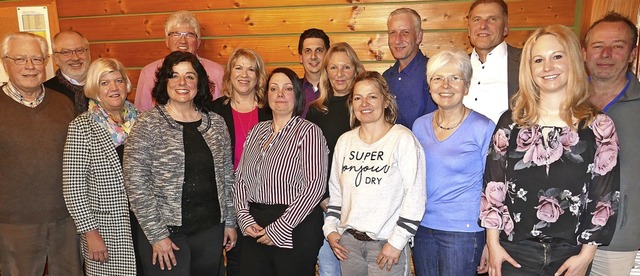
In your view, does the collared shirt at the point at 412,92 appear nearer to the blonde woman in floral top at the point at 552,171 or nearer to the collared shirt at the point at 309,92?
the collared shirt at the point at 309,92

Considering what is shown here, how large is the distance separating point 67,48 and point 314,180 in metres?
2.16

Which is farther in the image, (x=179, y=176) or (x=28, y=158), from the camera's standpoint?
(x=28, y=158)

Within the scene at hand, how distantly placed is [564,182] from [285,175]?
1.34m

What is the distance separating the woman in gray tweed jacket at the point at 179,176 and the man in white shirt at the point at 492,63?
5.47ft

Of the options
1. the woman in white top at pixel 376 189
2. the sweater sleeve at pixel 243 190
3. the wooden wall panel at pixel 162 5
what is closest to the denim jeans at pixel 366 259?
the woman in white top at pixel 376 189

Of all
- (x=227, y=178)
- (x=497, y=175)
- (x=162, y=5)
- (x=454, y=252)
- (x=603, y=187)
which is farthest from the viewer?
(x=162, y=5)

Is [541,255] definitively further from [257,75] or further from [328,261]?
[257,75]

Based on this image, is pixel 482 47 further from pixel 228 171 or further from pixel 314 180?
pixel 228 171

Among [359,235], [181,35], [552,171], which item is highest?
[181,35]

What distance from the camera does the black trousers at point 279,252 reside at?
2.44 metres

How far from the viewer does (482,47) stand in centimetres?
288

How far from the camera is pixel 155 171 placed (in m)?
2.30

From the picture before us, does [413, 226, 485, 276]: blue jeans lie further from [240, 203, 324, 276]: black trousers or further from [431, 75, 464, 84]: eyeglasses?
[431, 75, 464, 84]: eyeglasses

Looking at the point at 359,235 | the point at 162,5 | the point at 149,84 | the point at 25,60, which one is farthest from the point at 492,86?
the point at 162,5
